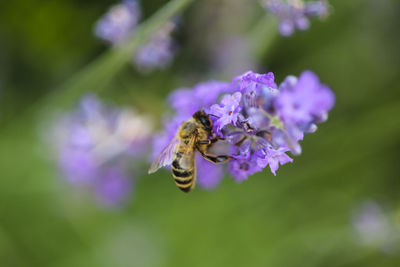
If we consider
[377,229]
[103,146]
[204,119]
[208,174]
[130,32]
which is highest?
[130,32]

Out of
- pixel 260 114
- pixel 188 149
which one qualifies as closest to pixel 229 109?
pixel 260 114

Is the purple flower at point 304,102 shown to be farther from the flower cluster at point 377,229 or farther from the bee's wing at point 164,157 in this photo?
the flower cluster at point 377,229

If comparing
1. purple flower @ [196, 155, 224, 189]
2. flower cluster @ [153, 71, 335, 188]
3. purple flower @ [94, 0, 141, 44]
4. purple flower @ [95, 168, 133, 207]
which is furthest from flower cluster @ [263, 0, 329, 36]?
purple flower @ [95, 168, 133, 207]

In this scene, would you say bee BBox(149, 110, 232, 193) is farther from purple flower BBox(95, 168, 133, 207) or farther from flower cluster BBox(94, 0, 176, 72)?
purple flower BBox(95, 168, 133, 207)

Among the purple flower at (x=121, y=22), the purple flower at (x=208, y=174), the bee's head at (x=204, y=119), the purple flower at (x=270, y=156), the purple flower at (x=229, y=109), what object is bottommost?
the purple flower at (x=270, y=156)

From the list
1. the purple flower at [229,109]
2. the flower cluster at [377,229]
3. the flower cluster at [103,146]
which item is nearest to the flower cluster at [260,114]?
the purple flower at [229,109]

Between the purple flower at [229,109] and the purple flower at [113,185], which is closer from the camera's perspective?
the purple flower at [229,109]

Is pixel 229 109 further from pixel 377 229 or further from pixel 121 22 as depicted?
pixel 377 229
